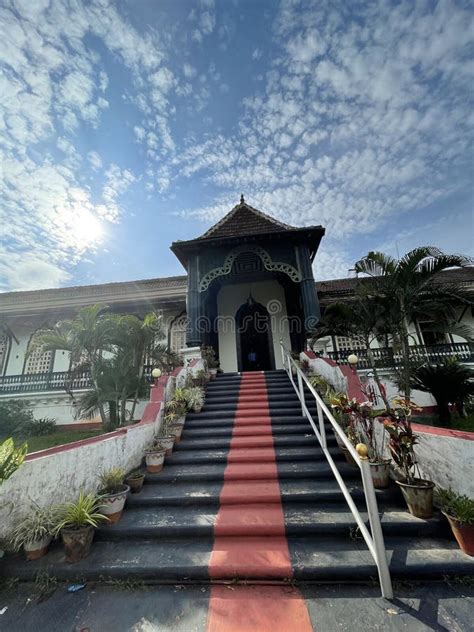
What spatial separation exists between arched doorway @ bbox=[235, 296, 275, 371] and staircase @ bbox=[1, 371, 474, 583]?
731 cm

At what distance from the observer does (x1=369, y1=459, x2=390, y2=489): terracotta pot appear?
3320 mm

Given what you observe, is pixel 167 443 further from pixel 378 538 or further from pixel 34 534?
pixel 378 538

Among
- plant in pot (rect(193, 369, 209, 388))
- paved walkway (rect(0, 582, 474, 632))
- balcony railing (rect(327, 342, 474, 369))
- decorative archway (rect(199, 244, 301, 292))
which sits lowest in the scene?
paved walkway (rect(0, 582, 474, 632))

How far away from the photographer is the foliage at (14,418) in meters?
8.12

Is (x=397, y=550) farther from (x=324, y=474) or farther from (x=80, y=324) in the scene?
(x=80, y=324)

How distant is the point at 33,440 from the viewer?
25.9 ft

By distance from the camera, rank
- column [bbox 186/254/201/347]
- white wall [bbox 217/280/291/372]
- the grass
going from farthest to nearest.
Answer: white wall [bbox 217/280/291/372] < column [bbox 186/254/201/347] < the grass

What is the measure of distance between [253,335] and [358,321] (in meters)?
5.34

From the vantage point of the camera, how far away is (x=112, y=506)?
3.06 meters

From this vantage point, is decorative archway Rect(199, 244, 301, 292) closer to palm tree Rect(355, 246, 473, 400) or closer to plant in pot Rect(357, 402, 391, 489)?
palm tree Rect(355, 246, 473, 400)

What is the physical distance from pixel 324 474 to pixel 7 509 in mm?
3725

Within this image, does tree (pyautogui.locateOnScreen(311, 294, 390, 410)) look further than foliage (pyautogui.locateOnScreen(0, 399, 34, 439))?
No

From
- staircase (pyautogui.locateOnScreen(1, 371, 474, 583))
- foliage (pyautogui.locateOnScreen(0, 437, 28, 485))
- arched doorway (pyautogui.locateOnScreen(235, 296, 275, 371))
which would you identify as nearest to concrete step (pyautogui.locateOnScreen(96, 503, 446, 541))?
staircase (pyautogui.locateOnScreen(1, 371, 474, 583))

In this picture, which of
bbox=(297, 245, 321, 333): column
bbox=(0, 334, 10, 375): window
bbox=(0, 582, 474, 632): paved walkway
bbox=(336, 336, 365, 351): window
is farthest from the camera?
bbox=(0, 334, 10, 375): window
